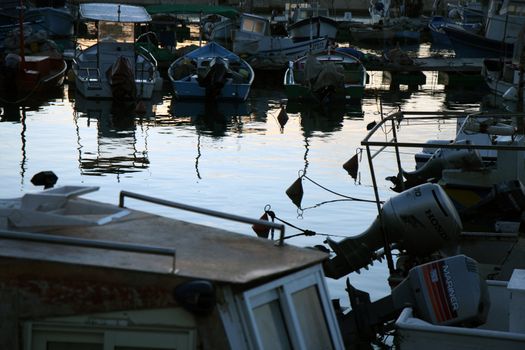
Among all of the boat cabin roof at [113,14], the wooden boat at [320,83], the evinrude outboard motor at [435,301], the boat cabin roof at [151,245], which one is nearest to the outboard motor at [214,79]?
the wooden boat at [320,83]

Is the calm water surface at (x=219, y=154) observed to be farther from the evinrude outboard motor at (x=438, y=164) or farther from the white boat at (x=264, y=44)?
the white boat at (x=264, y=44)

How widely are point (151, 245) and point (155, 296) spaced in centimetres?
84

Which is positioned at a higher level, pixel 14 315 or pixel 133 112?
pixel 14 315

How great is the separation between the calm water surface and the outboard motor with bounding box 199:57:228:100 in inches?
34.6

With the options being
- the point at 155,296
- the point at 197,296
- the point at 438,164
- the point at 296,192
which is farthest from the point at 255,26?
the point at 197,296

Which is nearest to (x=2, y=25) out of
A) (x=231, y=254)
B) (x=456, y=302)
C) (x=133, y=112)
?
(x=133, y=112)

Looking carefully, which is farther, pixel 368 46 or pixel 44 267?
pixel 368 46

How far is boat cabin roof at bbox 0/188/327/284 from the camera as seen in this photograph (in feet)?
20.7

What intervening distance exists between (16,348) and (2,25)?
48.4m

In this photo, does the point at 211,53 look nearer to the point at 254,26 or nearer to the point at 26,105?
the point at 26,105

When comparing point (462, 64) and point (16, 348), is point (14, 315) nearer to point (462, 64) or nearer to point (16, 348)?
point (16, 348)

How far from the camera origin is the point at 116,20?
3962 centimetres

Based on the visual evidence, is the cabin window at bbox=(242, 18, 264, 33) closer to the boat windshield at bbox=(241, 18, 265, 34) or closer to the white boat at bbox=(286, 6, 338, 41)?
the boat windshield at bbox=(241, 18, 265, 34)

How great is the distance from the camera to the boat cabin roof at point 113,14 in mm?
39594
